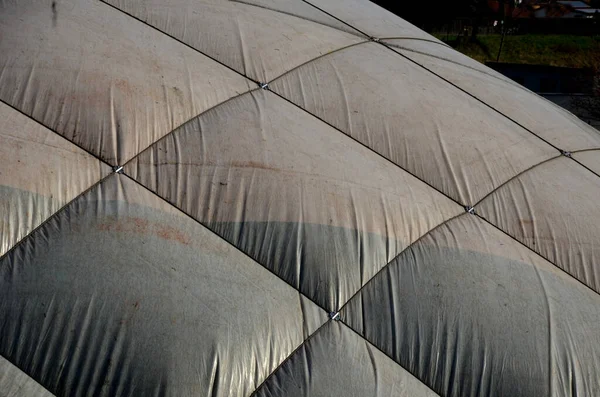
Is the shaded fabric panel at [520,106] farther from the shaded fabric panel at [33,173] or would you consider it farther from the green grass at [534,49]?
the green grass at [534,49]

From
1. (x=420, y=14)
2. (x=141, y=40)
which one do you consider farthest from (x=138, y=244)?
(x=420, y=14)

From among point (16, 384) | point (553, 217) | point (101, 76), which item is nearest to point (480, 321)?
point (553, 217)

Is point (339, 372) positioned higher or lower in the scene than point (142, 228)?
lower

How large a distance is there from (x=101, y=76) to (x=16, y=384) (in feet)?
10.5

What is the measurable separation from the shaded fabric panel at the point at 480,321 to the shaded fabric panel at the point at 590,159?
2.45 m

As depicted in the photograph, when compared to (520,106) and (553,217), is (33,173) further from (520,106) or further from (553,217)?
(520,106)

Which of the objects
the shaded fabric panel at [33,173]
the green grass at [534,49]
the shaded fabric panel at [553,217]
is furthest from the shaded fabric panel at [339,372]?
the green grass at [534,49]

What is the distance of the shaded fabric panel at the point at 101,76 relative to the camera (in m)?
6.69

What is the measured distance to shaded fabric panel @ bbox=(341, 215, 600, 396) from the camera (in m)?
6.09

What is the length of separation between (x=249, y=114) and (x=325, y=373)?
2935 millimetres

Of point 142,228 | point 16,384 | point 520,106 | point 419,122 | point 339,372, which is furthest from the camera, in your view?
point 520,106

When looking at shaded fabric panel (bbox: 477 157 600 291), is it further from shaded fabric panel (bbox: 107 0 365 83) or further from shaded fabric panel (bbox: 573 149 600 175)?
shaded fabric panel (bbox: 107 0 365 83)

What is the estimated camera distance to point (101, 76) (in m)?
7.09

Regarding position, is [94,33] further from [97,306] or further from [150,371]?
[150,371]
